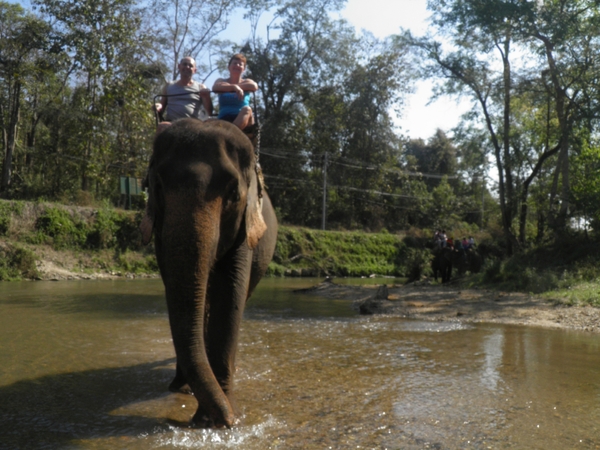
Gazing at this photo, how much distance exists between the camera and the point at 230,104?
623cm

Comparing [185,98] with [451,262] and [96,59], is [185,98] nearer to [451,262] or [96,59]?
[451,262]

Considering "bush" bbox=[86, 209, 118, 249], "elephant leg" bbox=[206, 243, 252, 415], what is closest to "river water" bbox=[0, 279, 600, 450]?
"elephant leg" bbox=[206, 243, 252, 415]

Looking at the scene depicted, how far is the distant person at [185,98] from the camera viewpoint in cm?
625

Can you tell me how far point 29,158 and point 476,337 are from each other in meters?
33.5

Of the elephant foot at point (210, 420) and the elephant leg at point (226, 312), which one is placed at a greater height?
the elephant leg at point (226, 312)

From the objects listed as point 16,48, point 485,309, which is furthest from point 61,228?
point 485,309

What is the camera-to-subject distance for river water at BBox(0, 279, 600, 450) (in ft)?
15.3

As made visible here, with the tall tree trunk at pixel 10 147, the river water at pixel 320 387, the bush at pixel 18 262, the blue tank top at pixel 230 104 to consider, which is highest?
the tall tree trunk at pixel 10 147

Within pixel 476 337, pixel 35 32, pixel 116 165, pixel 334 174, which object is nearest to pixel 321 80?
pixel 334 174

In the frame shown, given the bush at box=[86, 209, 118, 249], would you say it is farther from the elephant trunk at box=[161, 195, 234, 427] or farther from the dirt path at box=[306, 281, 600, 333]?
the elephant trunk at box=[161, 195, 234, 427]

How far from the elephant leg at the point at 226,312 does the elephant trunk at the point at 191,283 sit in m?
0.62

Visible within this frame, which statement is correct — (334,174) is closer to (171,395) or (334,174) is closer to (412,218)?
(412,218)

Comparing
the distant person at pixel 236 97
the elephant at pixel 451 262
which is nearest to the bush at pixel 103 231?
the elephant at pixel 451 262

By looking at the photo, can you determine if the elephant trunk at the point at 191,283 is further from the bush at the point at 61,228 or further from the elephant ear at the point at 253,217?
the bush at the point at 61,228
